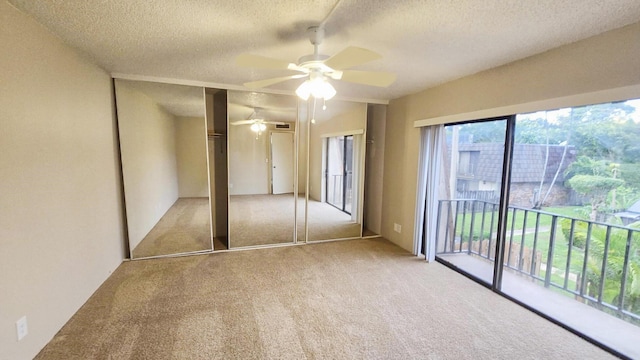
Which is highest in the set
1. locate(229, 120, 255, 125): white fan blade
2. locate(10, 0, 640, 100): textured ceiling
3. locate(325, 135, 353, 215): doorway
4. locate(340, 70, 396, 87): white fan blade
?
locate(10, 0, 640, 100): textured ceiling

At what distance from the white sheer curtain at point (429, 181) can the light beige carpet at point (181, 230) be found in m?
2.91

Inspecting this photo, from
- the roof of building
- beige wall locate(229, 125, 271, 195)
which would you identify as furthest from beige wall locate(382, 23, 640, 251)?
beige wall locate(229, 125, 271, 195)

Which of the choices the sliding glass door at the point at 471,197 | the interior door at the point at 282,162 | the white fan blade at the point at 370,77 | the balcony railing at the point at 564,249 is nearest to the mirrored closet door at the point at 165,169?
the interior door at the point at 282,162

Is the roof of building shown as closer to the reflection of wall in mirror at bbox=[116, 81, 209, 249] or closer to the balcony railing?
the balcony railing

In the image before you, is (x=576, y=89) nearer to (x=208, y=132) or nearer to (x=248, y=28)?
(x=248, y=28)

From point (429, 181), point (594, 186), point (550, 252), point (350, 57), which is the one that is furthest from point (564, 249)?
point (350, 57)

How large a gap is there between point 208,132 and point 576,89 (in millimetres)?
3753

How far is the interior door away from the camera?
4203 mm

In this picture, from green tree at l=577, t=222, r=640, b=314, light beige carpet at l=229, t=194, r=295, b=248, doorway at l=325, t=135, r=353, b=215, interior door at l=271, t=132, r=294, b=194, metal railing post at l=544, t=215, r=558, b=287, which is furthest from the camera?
doorway at l=325, t=135, r=353, b=215

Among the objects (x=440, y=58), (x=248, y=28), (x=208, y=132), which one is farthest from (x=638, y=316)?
(x=208, y=132)

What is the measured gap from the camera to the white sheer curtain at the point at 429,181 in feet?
11.7

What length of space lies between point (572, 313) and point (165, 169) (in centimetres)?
486

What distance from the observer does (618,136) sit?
212 cm

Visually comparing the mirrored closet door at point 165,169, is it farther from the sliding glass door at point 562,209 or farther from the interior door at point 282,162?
the sliding glass door at point 562,209
